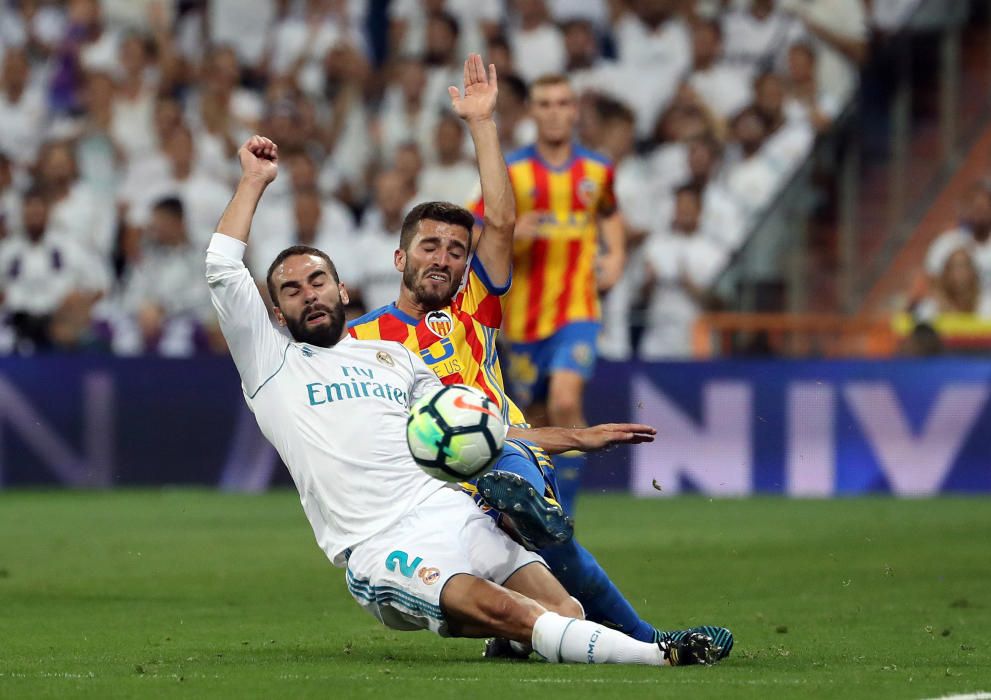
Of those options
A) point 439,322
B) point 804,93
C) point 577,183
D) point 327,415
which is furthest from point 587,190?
point 804,93

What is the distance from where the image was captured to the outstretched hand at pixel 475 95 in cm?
773

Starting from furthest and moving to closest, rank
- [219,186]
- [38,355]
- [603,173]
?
Answer: [219,186] < [38,355] < [603,173]

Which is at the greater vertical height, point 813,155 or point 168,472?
point 813,155

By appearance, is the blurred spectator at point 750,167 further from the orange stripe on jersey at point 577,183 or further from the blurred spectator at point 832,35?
the orange stripe on jersey at point 577,183

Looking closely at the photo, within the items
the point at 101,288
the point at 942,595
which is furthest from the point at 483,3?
the point at 942,595

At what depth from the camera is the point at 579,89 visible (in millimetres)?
18547

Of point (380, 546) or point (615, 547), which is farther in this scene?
point (615, 547)

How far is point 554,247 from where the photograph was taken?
11.3m

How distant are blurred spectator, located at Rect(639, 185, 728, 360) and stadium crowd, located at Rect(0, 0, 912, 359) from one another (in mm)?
21

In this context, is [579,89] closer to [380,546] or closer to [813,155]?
[813,155]

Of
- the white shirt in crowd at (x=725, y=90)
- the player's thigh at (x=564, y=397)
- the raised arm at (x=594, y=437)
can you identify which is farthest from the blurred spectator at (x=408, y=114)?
the raised arm at (x=594, y=437)

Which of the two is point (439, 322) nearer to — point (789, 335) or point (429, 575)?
point (429, 575)

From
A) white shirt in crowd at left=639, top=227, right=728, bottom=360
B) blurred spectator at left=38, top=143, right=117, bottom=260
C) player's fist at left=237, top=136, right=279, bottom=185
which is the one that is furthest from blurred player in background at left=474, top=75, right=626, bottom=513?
blurred spectator at left=38, top=143, right=117, bottom=260

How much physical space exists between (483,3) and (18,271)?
5795 mm
